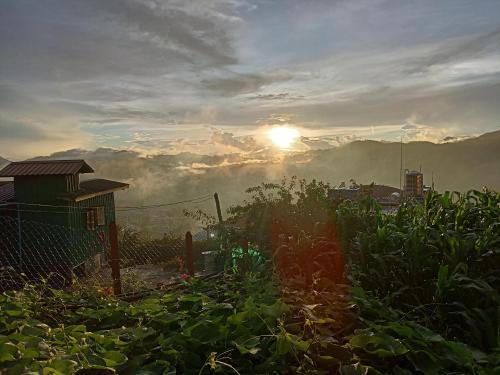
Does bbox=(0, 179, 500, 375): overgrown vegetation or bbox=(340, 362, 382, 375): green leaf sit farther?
bbox=(0, 179, 500, 375): overgrown vegetation

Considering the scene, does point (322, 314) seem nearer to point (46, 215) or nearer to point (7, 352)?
point (7, 352)

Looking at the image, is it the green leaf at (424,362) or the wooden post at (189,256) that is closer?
the green leaf at (424,362)

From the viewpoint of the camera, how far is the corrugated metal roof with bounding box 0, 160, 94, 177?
50.4ft

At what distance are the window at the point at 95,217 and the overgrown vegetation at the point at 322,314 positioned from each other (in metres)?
12.9

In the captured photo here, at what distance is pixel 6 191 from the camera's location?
1666 centimetres

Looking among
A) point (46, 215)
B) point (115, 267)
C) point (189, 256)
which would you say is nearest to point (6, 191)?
point (46, 215)

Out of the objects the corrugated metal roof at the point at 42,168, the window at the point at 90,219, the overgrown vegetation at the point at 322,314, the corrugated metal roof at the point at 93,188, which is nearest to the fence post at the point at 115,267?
the overgrown vegetation at the point at 322,314

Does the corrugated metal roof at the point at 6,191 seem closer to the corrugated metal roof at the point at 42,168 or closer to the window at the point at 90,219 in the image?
the corrugated metal roof at the point at 42,168

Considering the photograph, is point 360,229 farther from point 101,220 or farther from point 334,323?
point 101,220

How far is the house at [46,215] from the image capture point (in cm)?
1464

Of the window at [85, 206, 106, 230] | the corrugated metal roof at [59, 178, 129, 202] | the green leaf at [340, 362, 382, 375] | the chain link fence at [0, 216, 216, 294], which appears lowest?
the chain link fence at [0, 216, 216, 294]

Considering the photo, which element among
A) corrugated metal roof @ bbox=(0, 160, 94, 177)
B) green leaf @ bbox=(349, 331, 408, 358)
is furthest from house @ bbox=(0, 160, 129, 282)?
green leaf @ bbox=(349, 331, 408, 358)

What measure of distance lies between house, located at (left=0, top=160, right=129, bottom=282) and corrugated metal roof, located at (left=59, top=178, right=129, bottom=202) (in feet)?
0.12

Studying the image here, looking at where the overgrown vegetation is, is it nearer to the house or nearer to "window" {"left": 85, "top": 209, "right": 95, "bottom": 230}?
the house
